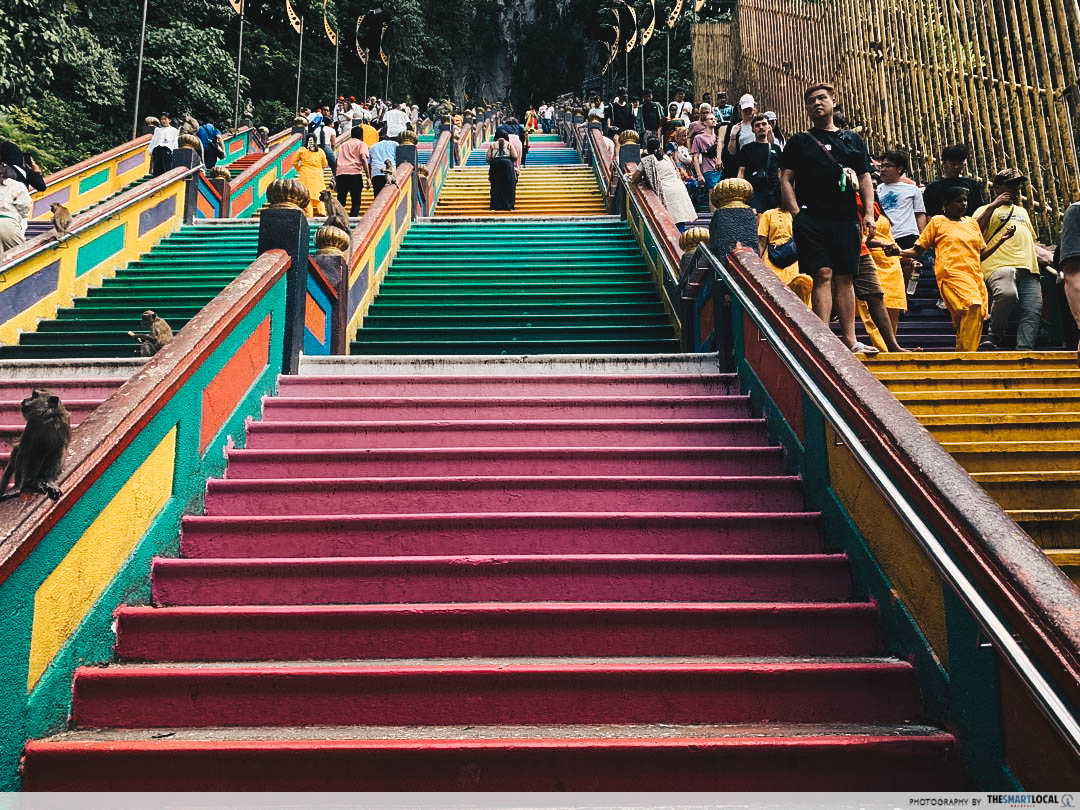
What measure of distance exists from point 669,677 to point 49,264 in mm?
7665

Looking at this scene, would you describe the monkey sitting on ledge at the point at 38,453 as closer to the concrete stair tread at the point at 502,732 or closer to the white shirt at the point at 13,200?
the concrete stair tread at the point at 502,732

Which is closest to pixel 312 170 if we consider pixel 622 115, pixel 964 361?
pixel 964 361

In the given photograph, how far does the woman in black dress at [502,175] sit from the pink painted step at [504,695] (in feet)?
36.9

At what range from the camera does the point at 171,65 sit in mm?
21641

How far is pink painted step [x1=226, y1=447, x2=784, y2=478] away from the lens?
174 inches

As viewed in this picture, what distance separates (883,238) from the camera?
6523mm

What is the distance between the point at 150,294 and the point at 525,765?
752 centimetres

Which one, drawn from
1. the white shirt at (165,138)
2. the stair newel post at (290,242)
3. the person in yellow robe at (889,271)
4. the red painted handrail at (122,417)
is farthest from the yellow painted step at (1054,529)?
the white shirt at (165,138)

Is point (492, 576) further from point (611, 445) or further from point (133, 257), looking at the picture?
point (133, 257)

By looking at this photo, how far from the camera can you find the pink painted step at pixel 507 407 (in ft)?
16.6

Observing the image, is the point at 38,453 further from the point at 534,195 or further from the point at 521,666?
the point at 534,195

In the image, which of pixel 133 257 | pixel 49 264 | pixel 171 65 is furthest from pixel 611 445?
pixel 171 65

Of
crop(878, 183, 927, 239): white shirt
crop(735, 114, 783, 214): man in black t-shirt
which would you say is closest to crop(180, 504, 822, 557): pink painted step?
crop(878, 183, 927, 239): white shirt

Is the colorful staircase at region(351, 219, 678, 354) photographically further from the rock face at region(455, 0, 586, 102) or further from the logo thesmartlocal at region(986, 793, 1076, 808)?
the rock face at region(455, 0, 586, 102)
